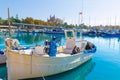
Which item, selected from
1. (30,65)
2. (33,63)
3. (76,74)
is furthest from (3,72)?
(76,74)

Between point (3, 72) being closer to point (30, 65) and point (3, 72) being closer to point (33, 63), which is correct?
point (30, 65)

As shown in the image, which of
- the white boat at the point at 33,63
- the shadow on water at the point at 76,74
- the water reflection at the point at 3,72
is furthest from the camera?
the shadow on water at the point at 76,74

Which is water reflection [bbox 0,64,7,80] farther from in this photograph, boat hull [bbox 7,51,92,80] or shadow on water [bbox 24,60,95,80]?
shadow on water [bbox 24,60,95,80]

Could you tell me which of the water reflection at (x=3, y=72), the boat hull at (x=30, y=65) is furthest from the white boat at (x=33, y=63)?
the water reflection at (x=3, y=72)

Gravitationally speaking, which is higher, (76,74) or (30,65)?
(30,65)

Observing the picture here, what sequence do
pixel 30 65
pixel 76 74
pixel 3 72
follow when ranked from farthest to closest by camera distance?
pixel 76 74 < pixel 3 72 < pixel 30 65

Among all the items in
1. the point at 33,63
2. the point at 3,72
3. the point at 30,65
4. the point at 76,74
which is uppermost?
the point at 33,63

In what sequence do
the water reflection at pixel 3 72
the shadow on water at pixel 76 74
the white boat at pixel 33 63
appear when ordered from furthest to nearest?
the shadow on water at pixel 76 74 < the water reflection at pixel 3 72 < the white boat at pixel 33 63

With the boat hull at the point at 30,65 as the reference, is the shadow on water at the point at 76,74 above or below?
below

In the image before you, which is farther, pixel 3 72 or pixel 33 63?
pixel 3 72

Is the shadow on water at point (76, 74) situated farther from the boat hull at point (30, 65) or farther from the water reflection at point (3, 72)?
the water reflection at point (3, 72)

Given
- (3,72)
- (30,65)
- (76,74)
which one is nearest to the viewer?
(30,65)

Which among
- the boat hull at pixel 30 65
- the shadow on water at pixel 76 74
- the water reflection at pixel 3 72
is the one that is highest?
the boat hull at pixel 30 65

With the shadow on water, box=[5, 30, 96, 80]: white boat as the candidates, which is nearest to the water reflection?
box=[5, 30, 96, 80]: white boat
